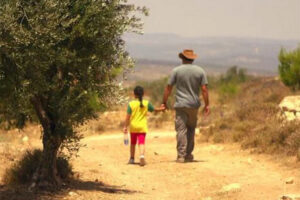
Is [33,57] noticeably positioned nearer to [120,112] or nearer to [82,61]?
[82,61]

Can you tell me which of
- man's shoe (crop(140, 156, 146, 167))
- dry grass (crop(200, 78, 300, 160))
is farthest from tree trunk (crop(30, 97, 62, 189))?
dry grass (crop(200, 78, 300, 160))

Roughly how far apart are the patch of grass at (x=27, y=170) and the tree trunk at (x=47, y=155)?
0.48m

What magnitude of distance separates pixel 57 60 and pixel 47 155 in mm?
1751

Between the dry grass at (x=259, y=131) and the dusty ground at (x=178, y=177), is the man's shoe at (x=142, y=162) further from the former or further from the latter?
the dry grass at (x=259, y=131)

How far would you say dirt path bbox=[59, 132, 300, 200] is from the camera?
948cm

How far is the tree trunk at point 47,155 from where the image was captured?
29.2 ft

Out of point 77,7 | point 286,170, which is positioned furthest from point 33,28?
point 286,170

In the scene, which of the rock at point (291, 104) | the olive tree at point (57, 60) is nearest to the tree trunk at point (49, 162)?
the olive tree at point (57, 60)

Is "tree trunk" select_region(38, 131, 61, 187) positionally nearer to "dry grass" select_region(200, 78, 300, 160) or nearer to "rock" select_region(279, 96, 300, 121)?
"dry grass" select_region(200, 78, 300, 160)

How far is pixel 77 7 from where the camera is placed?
8359 millimetres

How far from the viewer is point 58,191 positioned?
912cm

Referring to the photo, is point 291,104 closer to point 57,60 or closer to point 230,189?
point 230,189

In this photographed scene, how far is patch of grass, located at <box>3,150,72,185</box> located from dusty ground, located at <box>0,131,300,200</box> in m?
0.30

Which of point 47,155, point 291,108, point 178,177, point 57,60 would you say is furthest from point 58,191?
point 291,108
